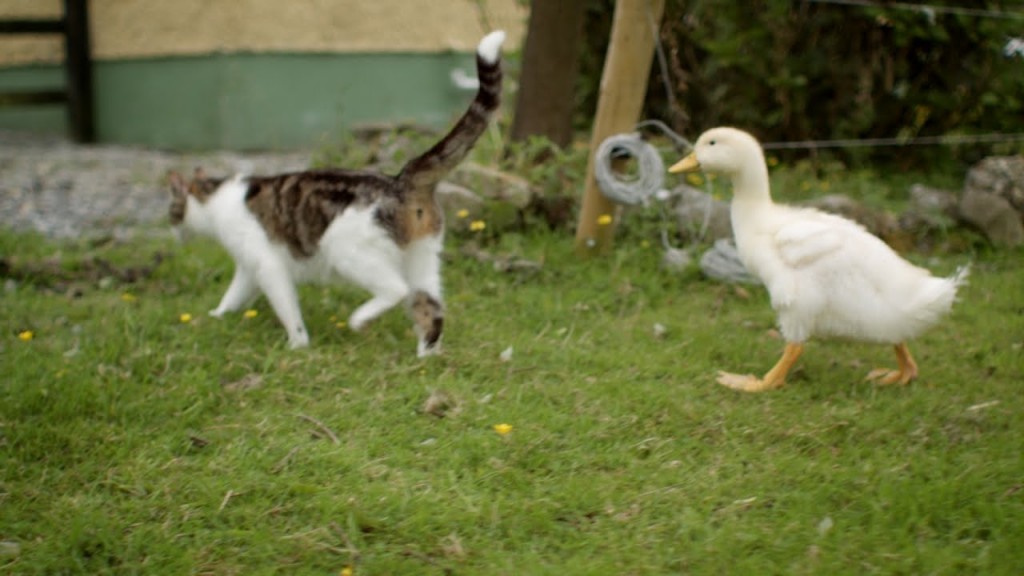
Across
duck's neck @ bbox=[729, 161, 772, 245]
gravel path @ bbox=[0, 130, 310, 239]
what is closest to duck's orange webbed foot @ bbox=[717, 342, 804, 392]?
duck's neck @ bbox=[729, 161, 772, 245]

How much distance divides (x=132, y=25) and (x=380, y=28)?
278 cm

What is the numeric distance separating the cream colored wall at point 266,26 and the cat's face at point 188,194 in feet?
17.2

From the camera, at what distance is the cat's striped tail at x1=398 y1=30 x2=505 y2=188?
4.16 metres

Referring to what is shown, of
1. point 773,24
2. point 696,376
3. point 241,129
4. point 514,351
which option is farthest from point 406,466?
point 241,129

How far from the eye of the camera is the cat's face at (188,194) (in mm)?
4945

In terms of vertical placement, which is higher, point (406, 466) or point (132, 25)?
point (132, 25)

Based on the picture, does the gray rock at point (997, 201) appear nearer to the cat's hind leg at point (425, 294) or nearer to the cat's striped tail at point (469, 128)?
the cat's striped tail at point (469, 128)

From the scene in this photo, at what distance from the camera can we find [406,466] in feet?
11.1

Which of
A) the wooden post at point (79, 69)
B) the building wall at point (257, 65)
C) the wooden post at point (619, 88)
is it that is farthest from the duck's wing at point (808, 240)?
the wooden post at point (79, 69)

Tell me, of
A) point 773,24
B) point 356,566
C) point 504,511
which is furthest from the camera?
point 773,24

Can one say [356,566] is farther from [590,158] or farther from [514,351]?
[590,158]

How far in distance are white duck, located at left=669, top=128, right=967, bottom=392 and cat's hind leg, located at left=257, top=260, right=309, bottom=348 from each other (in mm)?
2027

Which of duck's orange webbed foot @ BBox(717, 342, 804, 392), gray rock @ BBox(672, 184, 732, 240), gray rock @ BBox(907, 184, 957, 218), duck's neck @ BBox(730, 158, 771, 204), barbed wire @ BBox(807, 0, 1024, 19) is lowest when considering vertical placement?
duck's orange webbed foot @ BBox(717, 342, 804, 392)

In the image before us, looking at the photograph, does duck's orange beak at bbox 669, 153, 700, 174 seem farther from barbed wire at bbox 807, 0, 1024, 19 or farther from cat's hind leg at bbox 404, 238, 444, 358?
barbed wire at bbox 807, 0, 1024, 19
